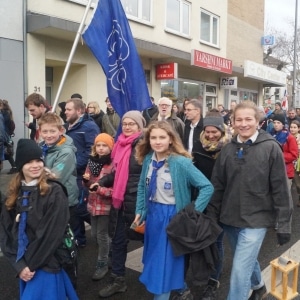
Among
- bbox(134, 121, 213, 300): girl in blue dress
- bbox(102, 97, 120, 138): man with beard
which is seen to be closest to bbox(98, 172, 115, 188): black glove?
bbox(134, 121, 213, 300): girl in blue dress

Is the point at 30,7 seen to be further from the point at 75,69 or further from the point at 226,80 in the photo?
the point at 226,80

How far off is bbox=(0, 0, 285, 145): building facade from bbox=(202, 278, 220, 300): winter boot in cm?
718

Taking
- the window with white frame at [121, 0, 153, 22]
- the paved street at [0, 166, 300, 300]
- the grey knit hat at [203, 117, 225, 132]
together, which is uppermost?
the window with white frame at [121, 0, 153, 22]

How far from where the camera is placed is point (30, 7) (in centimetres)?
939

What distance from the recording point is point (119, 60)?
4758 millimetres

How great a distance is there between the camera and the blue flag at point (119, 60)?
4.68 meters

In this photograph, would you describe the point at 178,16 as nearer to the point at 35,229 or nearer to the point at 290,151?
the point at 290,151

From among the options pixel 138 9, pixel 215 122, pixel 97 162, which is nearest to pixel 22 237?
pixel 97 162

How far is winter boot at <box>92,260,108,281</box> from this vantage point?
3928 mm

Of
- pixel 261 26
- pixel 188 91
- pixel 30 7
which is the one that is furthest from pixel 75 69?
pixel 261 26

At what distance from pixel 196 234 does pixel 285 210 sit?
691 mm

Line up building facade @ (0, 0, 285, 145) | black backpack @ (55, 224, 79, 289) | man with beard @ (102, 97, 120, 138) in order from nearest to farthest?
black backpack @ (55, 224, 79, 289)
man with beard @ (102, 97, 120, 138)
building facade @ (0, 0, 285, 145)

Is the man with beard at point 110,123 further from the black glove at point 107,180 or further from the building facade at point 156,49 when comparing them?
the black glove at point 107,180

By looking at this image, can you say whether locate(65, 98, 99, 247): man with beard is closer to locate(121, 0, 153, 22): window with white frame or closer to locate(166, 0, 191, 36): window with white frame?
locate(121, 0, 153, 22): window with white frame
